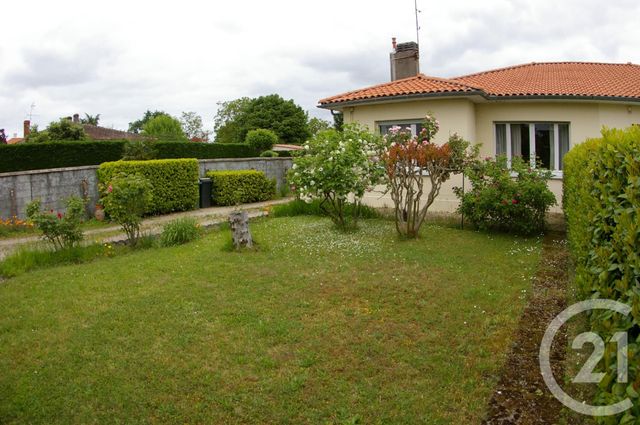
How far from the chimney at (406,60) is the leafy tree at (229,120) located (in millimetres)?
39526

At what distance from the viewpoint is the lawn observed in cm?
412

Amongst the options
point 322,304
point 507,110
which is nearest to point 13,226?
point 322,304

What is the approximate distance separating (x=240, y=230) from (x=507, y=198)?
5552 mm

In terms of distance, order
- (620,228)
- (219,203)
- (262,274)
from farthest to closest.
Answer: (219,203) → (262,274) → (620,228)

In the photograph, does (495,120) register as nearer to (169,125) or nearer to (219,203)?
(219,203)

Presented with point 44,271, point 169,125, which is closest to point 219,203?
point 44,271

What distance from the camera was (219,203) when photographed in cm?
1761

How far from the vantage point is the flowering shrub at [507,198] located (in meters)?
10.9

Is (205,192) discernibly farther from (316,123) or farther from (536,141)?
(316,123)

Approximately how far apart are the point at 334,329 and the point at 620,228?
133 inches

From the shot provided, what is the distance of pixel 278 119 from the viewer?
5450cm

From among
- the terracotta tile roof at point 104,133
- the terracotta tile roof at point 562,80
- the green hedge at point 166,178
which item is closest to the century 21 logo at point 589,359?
the terracotta tile roof at point 562,80

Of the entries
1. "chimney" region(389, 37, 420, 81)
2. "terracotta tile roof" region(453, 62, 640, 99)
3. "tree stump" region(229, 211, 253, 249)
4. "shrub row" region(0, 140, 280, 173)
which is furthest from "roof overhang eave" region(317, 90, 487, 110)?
"shrub row" region(0, 140, 280, 173)

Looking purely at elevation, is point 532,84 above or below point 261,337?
above
